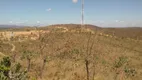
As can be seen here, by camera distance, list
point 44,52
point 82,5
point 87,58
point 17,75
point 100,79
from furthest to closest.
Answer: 1. point 44,52
2. point 100,79
3. point 17,75
4. point 87,58
5. point 82,5

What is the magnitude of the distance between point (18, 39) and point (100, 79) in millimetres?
67040

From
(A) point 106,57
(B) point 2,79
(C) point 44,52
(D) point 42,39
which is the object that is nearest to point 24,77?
(B) point 2,79

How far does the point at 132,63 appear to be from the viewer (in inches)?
2719

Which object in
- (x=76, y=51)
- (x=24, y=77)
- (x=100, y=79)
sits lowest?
(x=76, y=51)

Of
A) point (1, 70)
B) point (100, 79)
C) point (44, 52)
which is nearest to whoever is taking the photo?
point (1, 70)

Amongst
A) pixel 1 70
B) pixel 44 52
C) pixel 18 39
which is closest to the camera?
pixel 1 70

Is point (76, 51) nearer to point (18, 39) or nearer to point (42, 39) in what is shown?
point (18, 39)

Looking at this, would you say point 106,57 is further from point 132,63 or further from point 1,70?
point 1,70

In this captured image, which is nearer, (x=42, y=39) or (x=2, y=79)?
(x=2, y=79)

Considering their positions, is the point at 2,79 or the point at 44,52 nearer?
the point at 2,79

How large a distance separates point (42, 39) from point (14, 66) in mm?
3197

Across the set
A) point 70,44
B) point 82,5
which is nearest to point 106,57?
point 70,44

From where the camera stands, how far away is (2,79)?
7.74m

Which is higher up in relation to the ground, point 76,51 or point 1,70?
point 1,70
